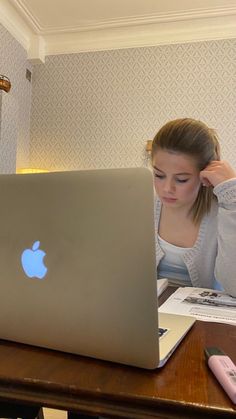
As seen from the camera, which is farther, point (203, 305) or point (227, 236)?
point (227, 236)

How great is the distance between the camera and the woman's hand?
943 millimetres

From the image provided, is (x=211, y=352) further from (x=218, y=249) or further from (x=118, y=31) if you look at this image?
Answer: (x=118, y=31)

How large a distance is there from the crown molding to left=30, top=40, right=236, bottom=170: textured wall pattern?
0.21 ft

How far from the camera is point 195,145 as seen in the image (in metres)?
1.01

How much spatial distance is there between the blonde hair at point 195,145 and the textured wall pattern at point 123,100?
6.00ft

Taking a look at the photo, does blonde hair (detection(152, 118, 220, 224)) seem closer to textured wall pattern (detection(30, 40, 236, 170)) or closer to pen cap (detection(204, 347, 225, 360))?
pen cap (detection(204, 347, 225, 360))

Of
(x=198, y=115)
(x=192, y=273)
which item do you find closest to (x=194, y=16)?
(x=198, y=115)

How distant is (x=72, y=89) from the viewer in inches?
122

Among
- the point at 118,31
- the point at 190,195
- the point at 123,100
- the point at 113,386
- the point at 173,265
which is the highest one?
the point at 118,31

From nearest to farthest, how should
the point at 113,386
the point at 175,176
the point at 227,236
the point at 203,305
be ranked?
the point at 113,386
the point at 203,305
the point at 227,236
the point at 175,176

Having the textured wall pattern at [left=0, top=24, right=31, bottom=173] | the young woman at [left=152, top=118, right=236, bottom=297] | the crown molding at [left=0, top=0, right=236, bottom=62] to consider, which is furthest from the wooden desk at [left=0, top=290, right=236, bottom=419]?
the crown molding at [left=0, top=0, right=236, bottom=62]

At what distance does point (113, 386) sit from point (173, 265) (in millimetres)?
699

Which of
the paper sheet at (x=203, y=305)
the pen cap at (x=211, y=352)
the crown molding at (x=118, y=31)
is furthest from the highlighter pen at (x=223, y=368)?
the crown molding at (x=118, y=31)

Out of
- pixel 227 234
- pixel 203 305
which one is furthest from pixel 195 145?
pixel 203 305
